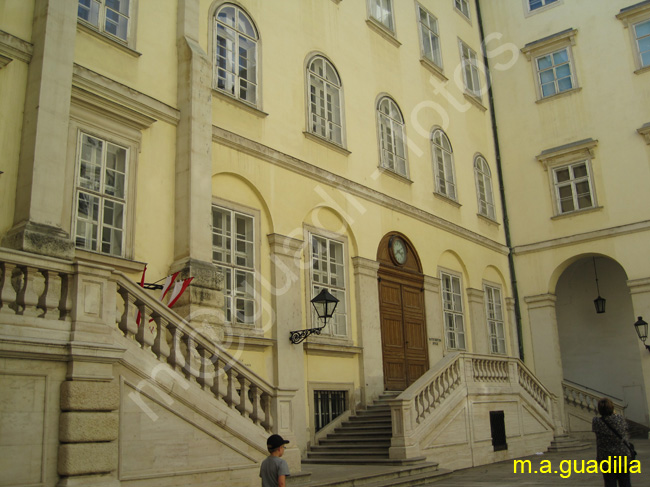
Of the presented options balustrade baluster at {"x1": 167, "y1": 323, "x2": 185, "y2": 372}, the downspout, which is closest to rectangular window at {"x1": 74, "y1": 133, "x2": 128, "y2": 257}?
balustrade baluster at {"x1": 167, "y1": 323, "x2": 185, "y2": 372}

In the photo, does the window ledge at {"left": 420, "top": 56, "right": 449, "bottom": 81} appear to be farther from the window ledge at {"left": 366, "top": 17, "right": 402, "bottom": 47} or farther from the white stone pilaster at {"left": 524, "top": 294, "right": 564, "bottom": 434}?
the white stone pilaster at {"left": 524, "top": 294, "right": 564, "bottom": 434}

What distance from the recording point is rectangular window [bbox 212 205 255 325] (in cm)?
1230

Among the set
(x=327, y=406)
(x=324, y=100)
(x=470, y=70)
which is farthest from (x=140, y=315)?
(x=470, y=70)

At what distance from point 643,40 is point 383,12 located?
29.4ft

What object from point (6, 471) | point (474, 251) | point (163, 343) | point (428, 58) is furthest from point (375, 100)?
point (6, 471)

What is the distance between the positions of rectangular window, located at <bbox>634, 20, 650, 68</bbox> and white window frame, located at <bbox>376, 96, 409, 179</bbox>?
→ 892cm

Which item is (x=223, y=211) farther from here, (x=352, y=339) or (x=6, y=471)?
(x=6, y=471)

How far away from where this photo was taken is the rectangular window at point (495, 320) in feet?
68.6

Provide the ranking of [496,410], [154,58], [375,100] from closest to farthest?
[154,58] < [496,410] < [375,100]

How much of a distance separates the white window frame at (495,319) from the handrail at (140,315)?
40.7 feet

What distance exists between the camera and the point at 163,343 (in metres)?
8.61

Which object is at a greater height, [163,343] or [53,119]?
[53,119]

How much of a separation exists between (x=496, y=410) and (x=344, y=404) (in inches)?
144

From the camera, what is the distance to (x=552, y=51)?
23.8 meters
